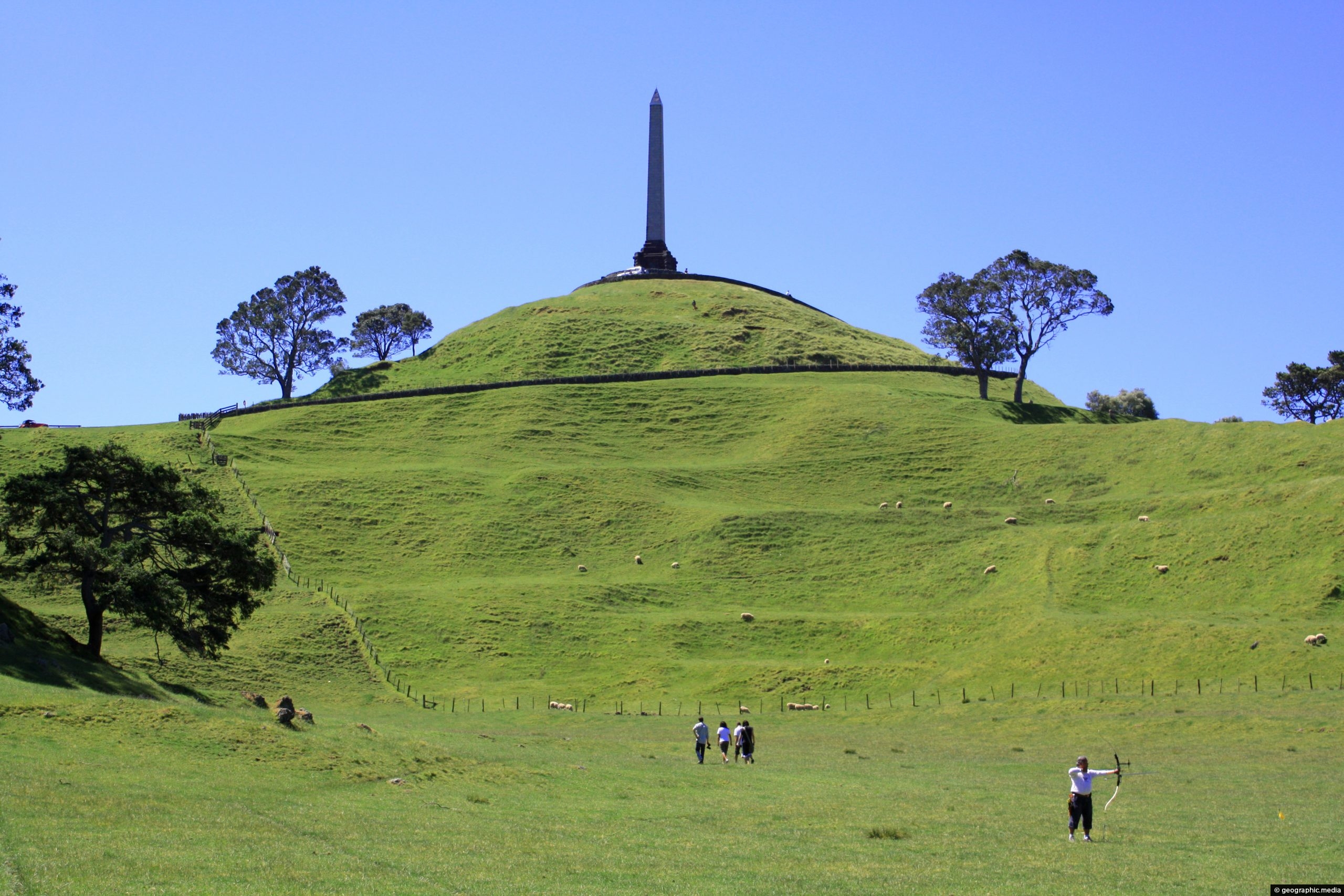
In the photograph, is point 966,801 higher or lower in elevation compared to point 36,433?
lower

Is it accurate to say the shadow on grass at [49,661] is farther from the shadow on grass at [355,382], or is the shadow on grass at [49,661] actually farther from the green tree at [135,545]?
the shadow on grass at [355,382]

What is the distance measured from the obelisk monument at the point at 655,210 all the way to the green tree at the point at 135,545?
4839 inches

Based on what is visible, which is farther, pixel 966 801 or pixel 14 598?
pixel 14 598

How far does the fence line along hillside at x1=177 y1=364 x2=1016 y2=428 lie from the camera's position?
126 meters

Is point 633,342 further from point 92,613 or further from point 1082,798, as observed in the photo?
point 1082,798

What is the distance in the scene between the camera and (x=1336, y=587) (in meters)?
65.9

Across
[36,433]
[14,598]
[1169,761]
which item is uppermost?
[36,433]

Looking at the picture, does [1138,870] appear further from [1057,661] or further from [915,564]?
[915,564]

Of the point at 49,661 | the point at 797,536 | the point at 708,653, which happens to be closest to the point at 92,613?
the point at 49,661

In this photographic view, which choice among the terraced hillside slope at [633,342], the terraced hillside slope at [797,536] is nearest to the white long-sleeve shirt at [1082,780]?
the terraced hillside slope at [797,536]

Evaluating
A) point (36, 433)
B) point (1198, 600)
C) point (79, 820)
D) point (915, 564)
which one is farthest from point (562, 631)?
point (36, 433)

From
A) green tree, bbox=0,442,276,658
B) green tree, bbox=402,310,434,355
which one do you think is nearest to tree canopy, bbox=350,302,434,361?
green tree, bbox=402,310,434,355

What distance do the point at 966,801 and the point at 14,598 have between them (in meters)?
58.9

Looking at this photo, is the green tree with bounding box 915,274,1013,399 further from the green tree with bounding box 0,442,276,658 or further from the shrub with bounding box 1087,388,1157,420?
the green tree with bounding box 0,442,276,658
